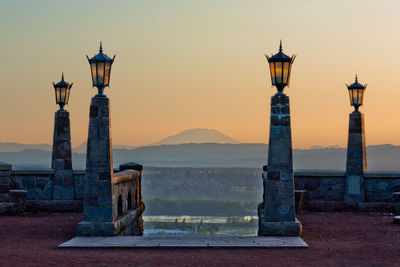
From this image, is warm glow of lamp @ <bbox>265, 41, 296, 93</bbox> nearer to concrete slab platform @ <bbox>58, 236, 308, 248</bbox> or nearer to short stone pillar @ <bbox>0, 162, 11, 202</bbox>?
concrete slab platform @ <bbox>58, 236, 308, 248</bbox>

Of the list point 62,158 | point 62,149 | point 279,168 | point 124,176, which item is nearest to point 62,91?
point 62,149

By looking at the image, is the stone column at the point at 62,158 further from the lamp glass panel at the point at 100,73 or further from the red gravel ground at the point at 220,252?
the lamp glass panel at the point at 100,73

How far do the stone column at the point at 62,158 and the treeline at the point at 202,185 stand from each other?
111510mm

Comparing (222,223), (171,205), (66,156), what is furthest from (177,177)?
(66,156)

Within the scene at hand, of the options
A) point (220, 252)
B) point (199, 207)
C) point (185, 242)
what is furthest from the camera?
point (199, 207)

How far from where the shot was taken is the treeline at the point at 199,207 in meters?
113

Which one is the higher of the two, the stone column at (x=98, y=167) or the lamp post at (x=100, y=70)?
the lamp post at (x=100, y=70)

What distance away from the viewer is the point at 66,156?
2069 centimetres

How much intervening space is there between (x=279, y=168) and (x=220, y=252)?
9.74ft

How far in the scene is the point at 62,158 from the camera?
813 inches

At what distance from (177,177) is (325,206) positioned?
129110 mm

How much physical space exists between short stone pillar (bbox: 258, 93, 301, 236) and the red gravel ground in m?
0.84

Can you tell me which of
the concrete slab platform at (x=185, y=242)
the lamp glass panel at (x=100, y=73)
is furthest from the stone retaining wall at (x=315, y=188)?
the lamp glass panel at (x=100, y=73)

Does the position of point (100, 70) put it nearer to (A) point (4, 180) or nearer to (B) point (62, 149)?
(A) point (4, 180)
